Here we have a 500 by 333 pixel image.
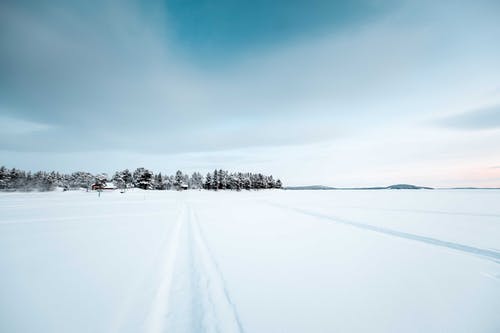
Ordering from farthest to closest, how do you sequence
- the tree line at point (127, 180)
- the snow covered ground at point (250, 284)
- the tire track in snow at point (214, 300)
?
the tree line at point (127, 180) → the snow covered ground at point (250, 284) → the tire track in snow at point (214, 300)

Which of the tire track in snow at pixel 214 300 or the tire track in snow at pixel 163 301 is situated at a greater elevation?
the tire track in snow at pixel 214 300

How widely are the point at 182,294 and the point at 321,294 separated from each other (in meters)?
2.52

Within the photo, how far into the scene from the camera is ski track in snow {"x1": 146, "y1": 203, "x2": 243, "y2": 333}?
2791 millimetres

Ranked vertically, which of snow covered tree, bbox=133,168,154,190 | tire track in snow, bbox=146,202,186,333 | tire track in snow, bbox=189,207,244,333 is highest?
snow covered tree, bbox=133,168,154,190

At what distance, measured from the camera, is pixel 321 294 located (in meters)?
3.60

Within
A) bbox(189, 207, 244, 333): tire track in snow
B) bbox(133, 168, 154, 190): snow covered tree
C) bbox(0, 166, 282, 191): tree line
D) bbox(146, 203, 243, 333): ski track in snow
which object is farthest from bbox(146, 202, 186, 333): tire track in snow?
bbox(133, 168, 154, 190): snow covered tree

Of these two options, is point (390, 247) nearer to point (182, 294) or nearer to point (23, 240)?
point (182, 294)

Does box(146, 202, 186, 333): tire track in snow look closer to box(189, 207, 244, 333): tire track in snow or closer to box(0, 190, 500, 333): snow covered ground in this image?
box(0, 190, 500, 333): snow covered ground

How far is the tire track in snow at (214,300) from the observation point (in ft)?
9.11

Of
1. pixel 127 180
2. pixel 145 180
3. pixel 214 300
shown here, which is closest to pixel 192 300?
pixel 214 300

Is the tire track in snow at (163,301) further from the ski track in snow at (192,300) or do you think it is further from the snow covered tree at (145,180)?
the snow covered tree at (145,180)

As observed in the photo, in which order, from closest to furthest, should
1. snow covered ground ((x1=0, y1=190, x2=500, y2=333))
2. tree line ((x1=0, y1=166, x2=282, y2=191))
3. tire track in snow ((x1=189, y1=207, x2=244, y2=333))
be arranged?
1. tire track in snow ((x1=189, y1=207, x2=244, y2=333))
2. snow covered ground ((x1=0, y1=190, x2=500, y2=333))
3. tree line ((x1=0, y1=166, x2=282, y2=191))

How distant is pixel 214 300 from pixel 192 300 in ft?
1.23

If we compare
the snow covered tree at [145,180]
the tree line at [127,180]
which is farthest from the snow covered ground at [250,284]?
the snow covered tree at [145,180]
